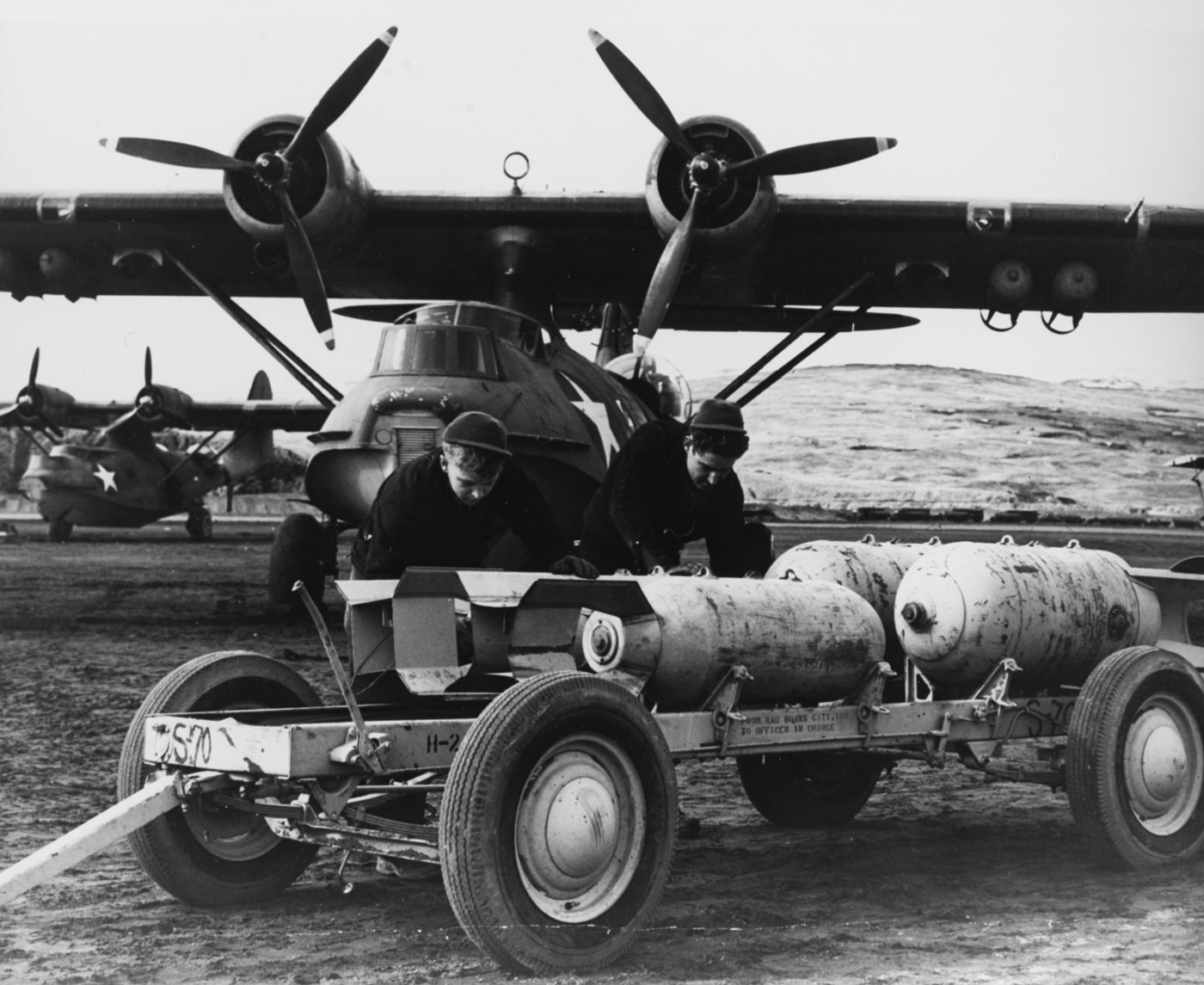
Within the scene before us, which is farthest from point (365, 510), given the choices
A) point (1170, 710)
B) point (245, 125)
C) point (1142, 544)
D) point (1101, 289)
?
point (1142, 544)

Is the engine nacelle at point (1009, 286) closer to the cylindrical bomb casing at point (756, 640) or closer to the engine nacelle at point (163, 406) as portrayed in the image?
the cylindrical bomb casing at point (756, 640)

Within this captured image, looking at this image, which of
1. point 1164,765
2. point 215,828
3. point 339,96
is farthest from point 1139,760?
point 339,96

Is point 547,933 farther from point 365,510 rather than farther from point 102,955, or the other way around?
point 365,510

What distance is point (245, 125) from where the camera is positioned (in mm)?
12961

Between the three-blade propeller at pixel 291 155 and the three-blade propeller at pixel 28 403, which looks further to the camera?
the three-blade propeller at pixel 28 403

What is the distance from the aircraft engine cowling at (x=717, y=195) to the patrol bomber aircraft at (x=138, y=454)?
48.1ft

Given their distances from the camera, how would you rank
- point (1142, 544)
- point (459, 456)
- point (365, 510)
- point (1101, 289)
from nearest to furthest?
1. point (459, 456)
2. point (365, 510)
3. point (1101, 289)
4. point (1142, 544)

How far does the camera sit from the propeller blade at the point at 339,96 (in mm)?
12219

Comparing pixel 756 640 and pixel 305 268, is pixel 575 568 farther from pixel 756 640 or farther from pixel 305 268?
pixel 305 268

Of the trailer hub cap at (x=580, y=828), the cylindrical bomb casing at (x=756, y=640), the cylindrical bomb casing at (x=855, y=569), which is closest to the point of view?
the trailer hub cap at (x=580, y=828)

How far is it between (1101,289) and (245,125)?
32.5ft

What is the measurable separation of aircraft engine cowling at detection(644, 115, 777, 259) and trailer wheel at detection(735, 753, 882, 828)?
26.7ft

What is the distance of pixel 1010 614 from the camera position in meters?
4.89

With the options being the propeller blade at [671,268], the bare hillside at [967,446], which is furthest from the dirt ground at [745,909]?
the bare hillside at [967,446]
